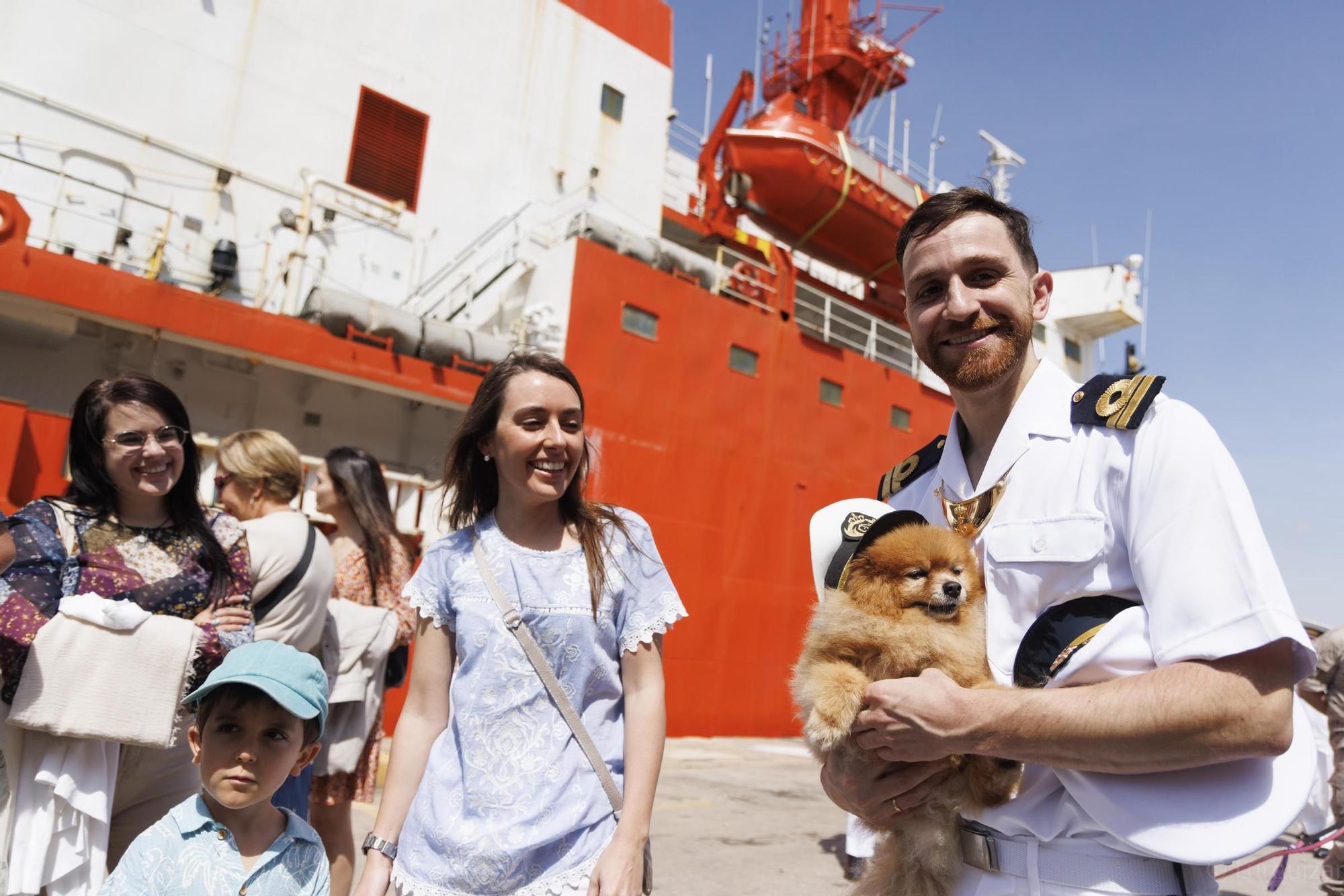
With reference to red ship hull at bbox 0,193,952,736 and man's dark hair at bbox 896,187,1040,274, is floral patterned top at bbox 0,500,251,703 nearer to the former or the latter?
man's dark hair at bbox 896,187,1040,274

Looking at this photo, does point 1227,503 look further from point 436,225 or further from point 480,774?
point 436,225

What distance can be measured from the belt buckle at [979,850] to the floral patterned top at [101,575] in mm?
2301

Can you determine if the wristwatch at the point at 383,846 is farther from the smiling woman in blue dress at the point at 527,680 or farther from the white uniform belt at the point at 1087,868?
the white uniform belt at the point at 1087,868

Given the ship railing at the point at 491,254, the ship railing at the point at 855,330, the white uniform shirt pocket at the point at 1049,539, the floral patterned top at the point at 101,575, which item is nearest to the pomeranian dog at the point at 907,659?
the white uniform shirt pocket at the point at 1049,539

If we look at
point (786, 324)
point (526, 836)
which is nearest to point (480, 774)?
point (526, 836)

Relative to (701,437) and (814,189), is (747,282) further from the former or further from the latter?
(701,437)

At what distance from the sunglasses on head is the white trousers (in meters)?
2.75

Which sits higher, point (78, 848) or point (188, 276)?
point (188, 276)

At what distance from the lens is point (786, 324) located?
1291 cm

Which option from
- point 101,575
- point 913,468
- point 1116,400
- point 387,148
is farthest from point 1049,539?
point 387,148

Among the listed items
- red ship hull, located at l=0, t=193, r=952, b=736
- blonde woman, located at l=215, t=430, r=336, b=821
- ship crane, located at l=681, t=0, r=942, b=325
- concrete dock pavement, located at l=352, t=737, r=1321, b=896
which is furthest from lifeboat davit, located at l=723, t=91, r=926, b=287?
blonde woman, located at l=215, t=430, r=336, b=821

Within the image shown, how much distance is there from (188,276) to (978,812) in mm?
10690

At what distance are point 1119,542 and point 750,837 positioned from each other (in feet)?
17.9

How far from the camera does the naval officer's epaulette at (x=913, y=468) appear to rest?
199 centimetres
